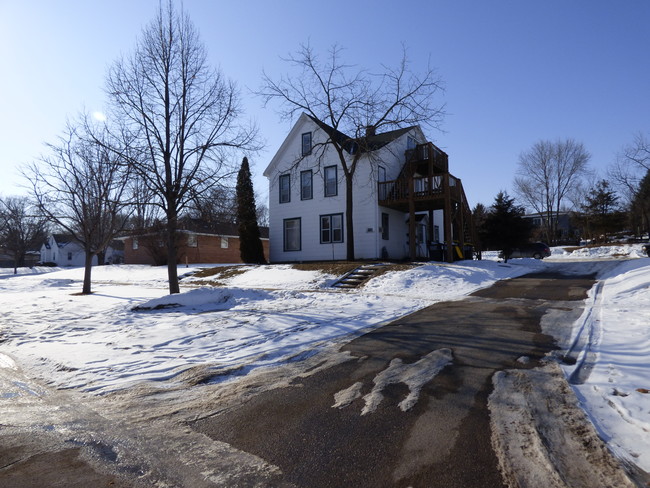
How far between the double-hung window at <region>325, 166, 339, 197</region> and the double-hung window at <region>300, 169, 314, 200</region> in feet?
3.29

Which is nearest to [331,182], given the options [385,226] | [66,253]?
[385,226]

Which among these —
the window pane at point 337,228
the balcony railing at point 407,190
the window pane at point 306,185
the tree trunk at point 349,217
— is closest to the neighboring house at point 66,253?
the window pane at point 306,185

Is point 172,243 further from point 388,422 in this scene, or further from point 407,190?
point 407,190

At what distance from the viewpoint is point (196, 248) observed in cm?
3272

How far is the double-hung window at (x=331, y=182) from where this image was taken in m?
22.5

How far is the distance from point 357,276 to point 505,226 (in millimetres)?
12192

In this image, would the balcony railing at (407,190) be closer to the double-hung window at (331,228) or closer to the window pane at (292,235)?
the double-hung window at (331,228)

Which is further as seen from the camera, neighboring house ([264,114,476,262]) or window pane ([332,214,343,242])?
window pane ([332,214,343,242])

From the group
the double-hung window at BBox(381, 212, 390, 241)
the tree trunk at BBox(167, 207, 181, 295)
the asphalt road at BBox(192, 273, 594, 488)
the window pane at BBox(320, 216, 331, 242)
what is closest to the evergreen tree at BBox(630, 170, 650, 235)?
the double-hung window at BBox(381, 212, 390, 241)

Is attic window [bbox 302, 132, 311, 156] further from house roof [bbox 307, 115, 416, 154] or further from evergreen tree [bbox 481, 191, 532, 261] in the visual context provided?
evergreen tree [bbox 481, 191, 532, 261]

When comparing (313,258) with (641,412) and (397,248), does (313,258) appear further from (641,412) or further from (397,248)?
(641,412)

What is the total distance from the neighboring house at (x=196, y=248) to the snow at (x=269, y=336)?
17618mm

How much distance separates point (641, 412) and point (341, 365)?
3.19m

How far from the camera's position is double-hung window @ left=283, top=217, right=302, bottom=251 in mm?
23781
